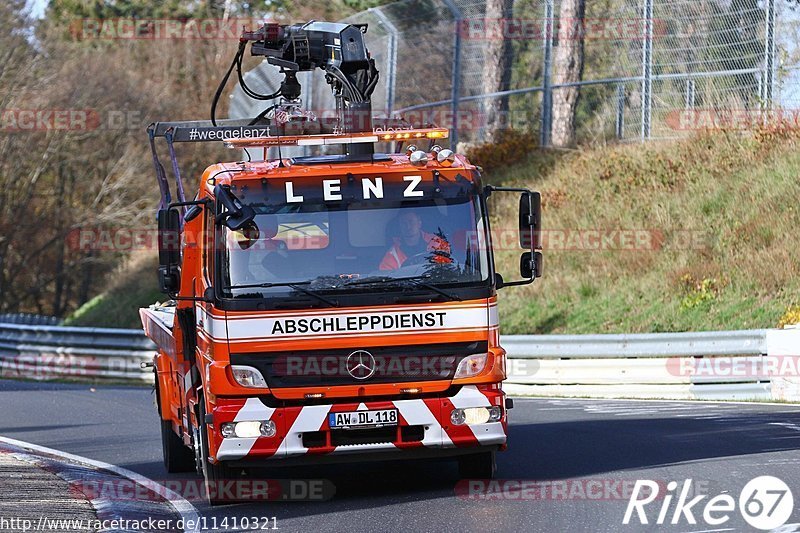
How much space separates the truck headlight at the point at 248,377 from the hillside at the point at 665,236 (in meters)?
11.1

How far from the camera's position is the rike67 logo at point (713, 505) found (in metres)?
8.37

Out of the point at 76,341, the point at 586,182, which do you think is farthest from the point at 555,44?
the point at 76,341

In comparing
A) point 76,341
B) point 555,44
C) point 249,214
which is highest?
point 555,44

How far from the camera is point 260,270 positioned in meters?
9.73

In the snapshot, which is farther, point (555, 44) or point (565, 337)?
point (555, 44)

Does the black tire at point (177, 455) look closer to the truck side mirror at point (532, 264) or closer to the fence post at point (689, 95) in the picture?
the truck side mirror at point (532, 264)

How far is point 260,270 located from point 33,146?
28941mm

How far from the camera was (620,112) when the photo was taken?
85.4 ft

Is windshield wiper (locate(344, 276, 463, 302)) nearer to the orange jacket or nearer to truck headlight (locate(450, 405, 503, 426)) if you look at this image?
the orange jacket

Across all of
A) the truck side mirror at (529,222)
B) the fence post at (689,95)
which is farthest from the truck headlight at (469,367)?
the fence post at (689,95)

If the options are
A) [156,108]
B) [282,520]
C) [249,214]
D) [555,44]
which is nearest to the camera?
[282,520]

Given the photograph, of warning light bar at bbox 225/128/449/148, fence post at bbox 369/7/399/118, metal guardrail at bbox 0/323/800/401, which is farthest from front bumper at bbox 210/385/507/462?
fence post at bbox 369/7/399/118

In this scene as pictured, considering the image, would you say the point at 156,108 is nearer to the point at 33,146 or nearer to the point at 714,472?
the point at 33,146

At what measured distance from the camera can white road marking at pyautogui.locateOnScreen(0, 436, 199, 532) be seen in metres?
9.83
